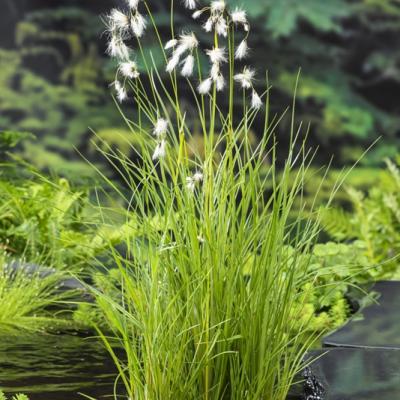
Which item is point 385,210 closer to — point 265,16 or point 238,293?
point 238,293

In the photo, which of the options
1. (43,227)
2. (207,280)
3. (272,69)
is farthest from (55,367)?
(272,69)

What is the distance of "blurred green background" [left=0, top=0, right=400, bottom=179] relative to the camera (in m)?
10.3

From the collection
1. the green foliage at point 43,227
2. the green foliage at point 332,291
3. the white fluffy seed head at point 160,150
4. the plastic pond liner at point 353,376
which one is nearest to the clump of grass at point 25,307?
the green foliage at point 43,227

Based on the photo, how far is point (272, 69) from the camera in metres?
10.5

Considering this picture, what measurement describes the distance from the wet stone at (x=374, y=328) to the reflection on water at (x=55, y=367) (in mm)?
901

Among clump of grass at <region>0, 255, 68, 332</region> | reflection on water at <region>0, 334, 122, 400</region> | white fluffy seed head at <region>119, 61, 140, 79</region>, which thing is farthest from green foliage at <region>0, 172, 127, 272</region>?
white fluffy seed head at <region>119, 61, 140, 79</region>

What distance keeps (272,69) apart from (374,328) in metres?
7.35

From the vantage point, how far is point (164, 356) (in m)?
2.33

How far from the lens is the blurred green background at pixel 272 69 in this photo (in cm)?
1034

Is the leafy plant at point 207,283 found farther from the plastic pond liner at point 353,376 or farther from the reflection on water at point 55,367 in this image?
the reflection on water at point 55,367

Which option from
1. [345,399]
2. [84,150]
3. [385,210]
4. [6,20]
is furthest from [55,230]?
[6,20]

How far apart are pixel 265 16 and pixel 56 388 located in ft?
26.1

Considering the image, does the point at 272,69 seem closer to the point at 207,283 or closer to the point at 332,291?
the point at 332,291

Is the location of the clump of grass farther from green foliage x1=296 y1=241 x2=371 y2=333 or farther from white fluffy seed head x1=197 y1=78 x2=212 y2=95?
white fluffy seed head x1=197 y1=78 x2=212 y2=95
